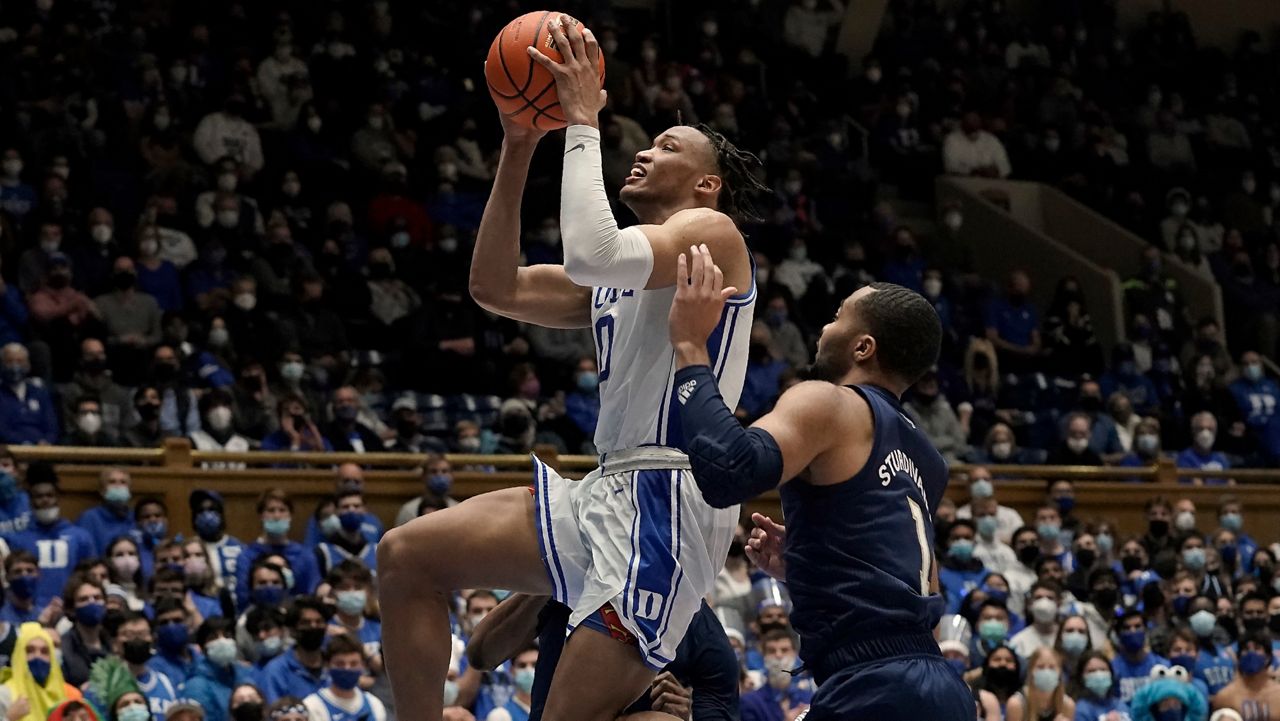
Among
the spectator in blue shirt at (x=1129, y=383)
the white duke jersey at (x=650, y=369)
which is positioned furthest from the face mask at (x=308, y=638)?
the spectator in blue shirt at (x=1129, y=383)

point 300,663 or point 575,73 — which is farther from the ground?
point 575,73

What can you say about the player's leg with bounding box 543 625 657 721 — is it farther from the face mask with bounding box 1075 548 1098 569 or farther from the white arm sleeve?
the face mask with bounding box 1075 548 1098 569

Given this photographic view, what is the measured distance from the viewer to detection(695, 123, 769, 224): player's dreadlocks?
208 inches

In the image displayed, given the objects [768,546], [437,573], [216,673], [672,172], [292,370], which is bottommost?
[216,673]

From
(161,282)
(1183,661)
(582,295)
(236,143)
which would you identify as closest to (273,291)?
(161,282)

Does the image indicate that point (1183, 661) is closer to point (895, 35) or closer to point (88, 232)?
point (88, 232)

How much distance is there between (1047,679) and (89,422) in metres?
6.35

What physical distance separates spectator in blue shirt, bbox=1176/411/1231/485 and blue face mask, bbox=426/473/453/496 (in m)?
7.52

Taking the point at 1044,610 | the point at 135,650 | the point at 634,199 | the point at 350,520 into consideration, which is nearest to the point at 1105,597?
the point at 1044,610

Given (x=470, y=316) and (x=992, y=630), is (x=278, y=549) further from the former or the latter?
(x=992, y=630)

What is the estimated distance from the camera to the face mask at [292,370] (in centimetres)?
1293

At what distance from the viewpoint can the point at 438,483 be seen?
1241 centimetres

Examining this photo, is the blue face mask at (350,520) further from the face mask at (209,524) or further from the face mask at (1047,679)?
the face mask at (1047,679)

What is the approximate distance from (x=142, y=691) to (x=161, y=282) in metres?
4.44
